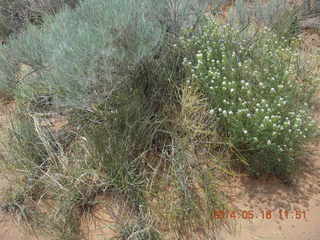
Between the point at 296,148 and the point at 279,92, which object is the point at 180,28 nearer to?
the point at 279,92

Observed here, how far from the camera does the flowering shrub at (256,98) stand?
10.9 ft

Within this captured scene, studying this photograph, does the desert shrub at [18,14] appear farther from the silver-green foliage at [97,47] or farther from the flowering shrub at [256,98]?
the flowering shrub at [256,98]

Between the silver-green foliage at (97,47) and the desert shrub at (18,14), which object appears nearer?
the silver-green foliage at (97,47)

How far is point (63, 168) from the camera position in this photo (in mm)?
3496
